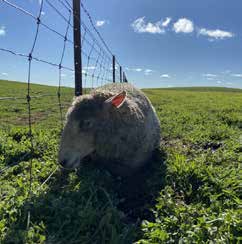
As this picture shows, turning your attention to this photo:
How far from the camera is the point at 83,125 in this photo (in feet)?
13.8

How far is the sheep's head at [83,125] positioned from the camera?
4012 mm

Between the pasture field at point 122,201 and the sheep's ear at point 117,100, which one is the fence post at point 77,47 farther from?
the sheep's ear at point 117,100

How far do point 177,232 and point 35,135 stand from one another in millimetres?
4358

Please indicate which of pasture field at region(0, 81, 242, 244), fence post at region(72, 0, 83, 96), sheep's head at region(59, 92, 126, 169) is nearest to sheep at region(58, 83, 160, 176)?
sheep's head at region(59, 92, 126, 169)

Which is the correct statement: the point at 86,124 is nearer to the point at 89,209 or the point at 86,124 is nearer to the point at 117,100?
the point at 117,100

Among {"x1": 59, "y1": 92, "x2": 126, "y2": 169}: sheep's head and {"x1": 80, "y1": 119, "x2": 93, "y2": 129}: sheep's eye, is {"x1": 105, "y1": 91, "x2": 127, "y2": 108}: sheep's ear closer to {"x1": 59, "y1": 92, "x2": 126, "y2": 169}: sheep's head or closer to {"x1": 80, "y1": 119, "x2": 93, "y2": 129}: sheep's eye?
{"x1": 59, "y1": 92, "x2": 126, "y2": 169}: sheep's head

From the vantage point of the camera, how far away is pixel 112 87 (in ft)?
18.8

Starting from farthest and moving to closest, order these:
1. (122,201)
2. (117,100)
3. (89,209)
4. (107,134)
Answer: (107,134) < (117,100) < (122,201) < (89,209)

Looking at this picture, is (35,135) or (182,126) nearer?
(35,135)

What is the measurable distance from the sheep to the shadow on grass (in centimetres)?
29

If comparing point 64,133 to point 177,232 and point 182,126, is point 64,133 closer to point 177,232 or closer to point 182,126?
point 177,232

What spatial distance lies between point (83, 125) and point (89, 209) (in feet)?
4.33

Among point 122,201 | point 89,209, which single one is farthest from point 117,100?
point 89,209

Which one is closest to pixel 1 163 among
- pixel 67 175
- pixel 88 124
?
pixel 67 175
